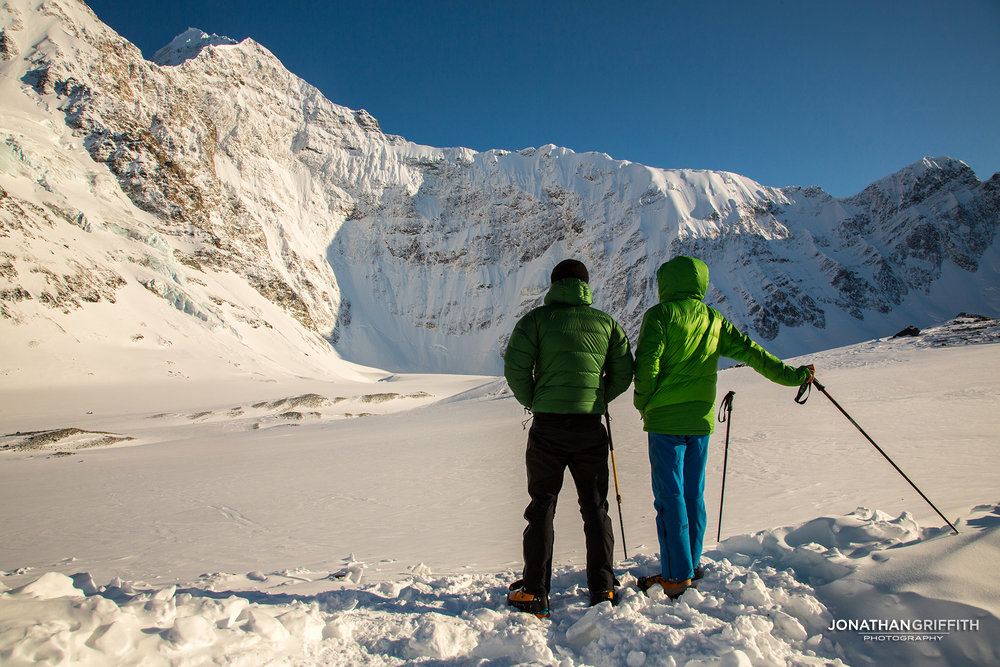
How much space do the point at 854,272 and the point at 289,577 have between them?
3308 inches

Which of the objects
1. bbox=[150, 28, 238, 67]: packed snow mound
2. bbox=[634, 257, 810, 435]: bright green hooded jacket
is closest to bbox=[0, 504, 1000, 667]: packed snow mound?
bbox=[634, 257, 810, 435]: bright green hooded jacket

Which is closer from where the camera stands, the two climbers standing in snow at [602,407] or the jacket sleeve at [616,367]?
the two climbers standing in snow at [602,407]

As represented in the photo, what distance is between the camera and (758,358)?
11.6 feet

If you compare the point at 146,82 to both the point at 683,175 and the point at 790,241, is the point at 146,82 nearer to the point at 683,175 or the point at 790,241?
the point at 683,175

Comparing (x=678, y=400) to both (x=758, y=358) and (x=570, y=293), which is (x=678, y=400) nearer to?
(x=758, y=358)

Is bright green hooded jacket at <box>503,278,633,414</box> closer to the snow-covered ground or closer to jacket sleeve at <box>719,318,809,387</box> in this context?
jacket sleeve at <box>719,318,809,387</box>

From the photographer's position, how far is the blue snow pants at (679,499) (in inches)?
119

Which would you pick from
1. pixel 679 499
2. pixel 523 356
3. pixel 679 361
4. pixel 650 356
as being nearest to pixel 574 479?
pixel 679 499

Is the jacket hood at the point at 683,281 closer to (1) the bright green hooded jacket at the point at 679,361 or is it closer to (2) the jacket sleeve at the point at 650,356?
(1) the bright green hooded jacket at the point at 679,361

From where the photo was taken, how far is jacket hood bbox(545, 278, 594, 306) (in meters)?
3.19

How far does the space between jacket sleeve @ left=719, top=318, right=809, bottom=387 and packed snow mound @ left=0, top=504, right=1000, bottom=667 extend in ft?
3.45

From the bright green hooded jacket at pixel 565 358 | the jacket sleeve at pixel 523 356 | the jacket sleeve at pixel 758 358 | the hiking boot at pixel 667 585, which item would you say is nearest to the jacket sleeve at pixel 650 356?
the bright green hooded jacket at pixel 565 358

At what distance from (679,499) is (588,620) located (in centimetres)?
96

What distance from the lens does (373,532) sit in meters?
5.52
